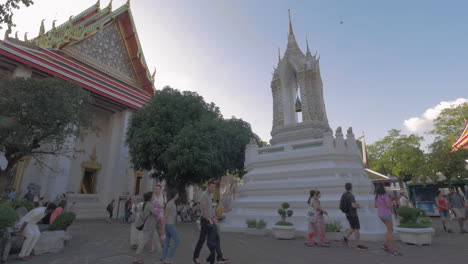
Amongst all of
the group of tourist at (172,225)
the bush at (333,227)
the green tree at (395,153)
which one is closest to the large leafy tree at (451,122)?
the green tree at (395,153)

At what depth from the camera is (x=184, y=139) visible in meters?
14.0

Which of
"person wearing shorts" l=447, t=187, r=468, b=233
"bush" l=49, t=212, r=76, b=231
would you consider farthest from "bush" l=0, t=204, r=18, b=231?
"person wearing shorts" l=447, t=187, r=468, b=233

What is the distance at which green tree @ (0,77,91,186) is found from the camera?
33.9 feet

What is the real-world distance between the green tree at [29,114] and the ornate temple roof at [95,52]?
5.91 meters

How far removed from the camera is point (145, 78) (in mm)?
24859

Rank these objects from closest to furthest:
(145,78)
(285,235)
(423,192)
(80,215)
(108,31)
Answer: (285,235) < (80,215) < (423,192) < (108,31) < (145,78)

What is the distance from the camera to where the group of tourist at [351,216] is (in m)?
5.95

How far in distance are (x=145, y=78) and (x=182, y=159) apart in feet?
46.6

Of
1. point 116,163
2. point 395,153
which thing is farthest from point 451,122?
point 116,163

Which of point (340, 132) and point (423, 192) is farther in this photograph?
point (423, 192)

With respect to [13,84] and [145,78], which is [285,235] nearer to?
[13,84]

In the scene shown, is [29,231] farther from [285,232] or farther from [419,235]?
[419,235]

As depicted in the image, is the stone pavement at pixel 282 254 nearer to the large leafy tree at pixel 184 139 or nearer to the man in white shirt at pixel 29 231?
the man in white shirt at pixel 29 231

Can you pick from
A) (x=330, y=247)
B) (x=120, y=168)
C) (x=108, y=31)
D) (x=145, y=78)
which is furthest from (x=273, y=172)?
(x=108, y=31)
